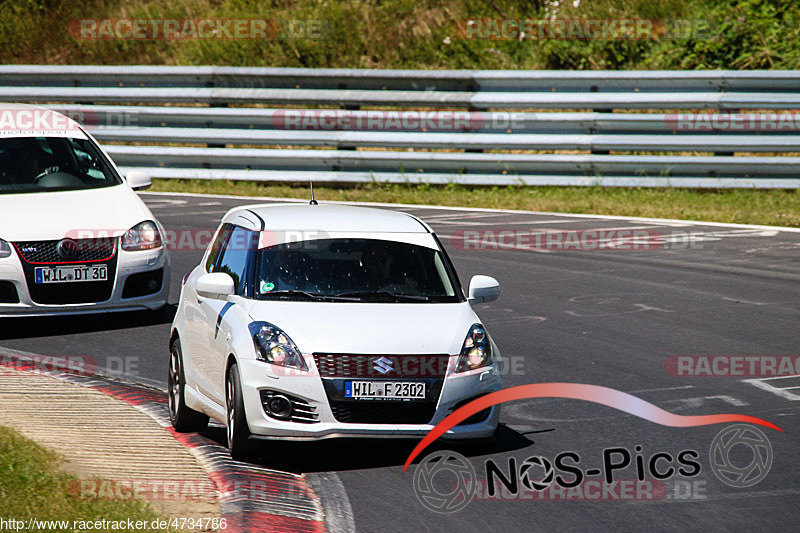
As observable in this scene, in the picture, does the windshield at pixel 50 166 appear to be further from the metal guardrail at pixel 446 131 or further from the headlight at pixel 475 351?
the metal guardrail at pixel 446 131

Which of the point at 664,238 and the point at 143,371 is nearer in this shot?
the point at 143,371

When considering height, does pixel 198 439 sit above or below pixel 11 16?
below

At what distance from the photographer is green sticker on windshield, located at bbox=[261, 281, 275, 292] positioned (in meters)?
7.72

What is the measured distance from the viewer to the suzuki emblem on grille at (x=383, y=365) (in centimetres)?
705

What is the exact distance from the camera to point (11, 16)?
96.0 feet

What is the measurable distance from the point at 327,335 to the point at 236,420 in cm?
72

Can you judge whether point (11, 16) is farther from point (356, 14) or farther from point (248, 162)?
point (248, 162)

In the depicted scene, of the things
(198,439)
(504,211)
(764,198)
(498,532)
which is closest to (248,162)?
(504,211)

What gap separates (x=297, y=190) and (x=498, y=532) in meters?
14.3

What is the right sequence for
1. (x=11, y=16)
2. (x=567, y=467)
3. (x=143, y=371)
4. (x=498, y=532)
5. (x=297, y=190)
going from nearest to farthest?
1. (x=498, y=532)
2. (x=567, y=467)
3. (x=143, y=371)
4. (x=297, y=190)
5. (x=11, y=16)

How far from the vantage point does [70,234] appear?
35.4 feet

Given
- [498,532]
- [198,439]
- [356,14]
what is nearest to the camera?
[498,532]

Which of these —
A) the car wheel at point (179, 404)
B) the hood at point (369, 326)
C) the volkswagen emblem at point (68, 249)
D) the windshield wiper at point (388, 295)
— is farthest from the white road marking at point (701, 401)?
the volkswagen emblem at point (68, 249)

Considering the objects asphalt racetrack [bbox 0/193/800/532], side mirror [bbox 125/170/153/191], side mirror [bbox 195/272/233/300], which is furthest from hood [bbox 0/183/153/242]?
side mirror [bbox 195/272/233/300]
